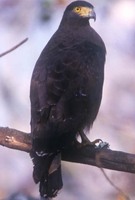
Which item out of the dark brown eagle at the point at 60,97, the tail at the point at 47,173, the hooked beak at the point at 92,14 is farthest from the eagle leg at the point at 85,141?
the hooked beak at the point at 92,14

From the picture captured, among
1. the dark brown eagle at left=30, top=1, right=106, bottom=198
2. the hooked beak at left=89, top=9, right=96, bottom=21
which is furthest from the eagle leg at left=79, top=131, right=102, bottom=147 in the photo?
the hooked beak at left=89, top=9, right=96, bottom=21

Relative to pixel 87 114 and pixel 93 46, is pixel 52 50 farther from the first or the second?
pixel 87 114

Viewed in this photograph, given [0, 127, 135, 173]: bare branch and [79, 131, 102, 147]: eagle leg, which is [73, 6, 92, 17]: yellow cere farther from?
[0, 127, 135, 173]: bare branch

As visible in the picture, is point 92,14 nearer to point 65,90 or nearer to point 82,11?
point 82,11

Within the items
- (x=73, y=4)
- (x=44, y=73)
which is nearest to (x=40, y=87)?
(x=44, y=73)

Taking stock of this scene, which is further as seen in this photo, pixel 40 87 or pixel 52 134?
pixel 40 87

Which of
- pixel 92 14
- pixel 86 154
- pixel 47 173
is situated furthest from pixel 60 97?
pixel 92 14

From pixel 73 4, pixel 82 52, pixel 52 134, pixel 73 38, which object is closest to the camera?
pixel 52 134
